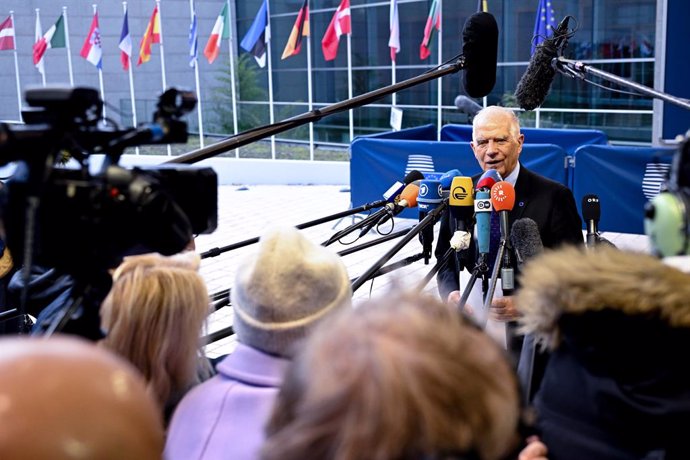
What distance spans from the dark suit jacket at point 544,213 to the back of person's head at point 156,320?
5.23ft

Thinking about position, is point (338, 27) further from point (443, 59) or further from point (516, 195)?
point (516, 195)

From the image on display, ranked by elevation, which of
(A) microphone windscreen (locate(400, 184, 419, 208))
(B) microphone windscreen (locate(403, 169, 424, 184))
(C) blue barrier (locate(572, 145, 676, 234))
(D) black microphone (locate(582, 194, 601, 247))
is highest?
(B) microphone windscreen (locate(403, 169, 424, 184))

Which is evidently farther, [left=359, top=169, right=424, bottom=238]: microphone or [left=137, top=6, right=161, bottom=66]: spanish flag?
[left=137, top=6, right=161, bottom=66]: spanish flag

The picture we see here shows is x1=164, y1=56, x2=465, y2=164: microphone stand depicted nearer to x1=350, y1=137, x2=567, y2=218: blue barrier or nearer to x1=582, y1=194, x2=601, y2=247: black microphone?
x1=582, y1=194, x2=601, y2=247: black microphone

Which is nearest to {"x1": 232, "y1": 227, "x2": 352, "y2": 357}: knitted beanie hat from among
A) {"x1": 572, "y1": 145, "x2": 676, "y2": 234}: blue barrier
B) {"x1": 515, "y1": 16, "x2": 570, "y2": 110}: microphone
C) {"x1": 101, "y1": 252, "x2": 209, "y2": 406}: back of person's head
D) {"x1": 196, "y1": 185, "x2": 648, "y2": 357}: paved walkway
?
{"x1": 101, "y1": 252, "x2": 209, "y2": 406}: back of person's head

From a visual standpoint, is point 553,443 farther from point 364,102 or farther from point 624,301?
point 364,102

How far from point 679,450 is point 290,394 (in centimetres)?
85

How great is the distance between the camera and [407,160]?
27.7 feet

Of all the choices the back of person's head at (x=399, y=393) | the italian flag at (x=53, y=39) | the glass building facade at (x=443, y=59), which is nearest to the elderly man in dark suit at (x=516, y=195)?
the back of person's head at (x=399, y=393)

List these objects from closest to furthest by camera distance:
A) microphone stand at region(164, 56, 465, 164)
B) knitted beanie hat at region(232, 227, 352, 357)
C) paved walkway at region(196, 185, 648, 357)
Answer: knitted beanie hat at region(232, 227, 352, 357)
microphone stand at region(164, 56, 465, 164)
paved walkway at region(196, 185, 648, 357)

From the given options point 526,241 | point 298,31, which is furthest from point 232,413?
point 298,31

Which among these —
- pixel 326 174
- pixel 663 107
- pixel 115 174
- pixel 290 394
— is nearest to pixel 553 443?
pixel 290 394

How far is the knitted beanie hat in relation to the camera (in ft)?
5.07

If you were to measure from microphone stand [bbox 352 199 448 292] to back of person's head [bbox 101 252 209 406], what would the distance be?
571mm
